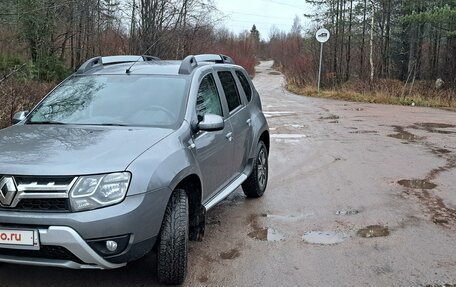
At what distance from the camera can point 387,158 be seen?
355 inches

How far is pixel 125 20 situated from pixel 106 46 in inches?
58.9

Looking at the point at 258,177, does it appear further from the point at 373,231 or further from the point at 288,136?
the point at 288,136

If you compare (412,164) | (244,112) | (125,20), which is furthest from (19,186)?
(125,20)

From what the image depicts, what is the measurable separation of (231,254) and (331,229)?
4.27 ft

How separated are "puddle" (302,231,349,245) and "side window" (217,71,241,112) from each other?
160cm

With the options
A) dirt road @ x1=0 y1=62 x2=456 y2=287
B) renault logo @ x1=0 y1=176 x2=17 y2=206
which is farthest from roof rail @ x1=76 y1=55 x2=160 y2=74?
renault logo @ x1=0 y1=176 x2=17 y2=206

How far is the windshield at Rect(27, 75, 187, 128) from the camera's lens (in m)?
4.32

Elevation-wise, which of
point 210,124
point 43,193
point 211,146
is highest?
point 210,124

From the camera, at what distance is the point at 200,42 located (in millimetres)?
23453

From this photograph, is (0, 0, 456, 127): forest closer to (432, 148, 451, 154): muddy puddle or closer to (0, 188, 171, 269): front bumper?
(0, 188, 171, 269): front bumper

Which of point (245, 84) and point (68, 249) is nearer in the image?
point (68, 249)

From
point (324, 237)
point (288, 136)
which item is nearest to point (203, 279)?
A: point (324, 237)

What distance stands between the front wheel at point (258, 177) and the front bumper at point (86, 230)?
2.91 m

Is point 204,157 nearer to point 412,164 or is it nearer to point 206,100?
point 206,100
